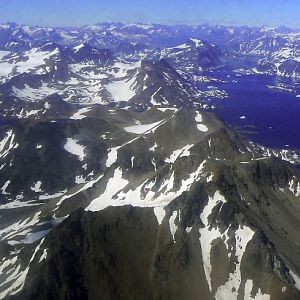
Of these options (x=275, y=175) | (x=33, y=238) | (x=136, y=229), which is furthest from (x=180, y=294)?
(x=275, y=175)

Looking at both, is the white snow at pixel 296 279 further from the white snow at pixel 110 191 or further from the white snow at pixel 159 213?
the white snow at pixel 110 191

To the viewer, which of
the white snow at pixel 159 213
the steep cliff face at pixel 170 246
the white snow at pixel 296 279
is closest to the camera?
the white snow at pixel 296 279

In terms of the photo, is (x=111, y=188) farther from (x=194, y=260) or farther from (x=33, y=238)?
(x=194, y=260)

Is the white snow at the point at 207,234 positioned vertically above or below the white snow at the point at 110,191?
above

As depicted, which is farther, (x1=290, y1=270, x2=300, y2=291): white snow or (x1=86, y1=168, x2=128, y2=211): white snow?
(x1=86, y1=168, x2=128, y2=211): white snow

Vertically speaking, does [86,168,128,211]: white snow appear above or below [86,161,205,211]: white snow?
below

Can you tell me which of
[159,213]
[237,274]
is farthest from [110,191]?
[237,274]

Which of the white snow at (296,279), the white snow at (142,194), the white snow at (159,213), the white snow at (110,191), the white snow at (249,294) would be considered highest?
the white snow at (159,213)

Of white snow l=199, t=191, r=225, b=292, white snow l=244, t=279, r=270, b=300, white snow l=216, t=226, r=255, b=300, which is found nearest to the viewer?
white snow l=244, t=279, r=270, b=300

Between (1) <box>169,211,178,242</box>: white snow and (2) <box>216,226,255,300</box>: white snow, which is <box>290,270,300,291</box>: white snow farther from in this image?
(1) <box>169,211,178,242</box>: white snow

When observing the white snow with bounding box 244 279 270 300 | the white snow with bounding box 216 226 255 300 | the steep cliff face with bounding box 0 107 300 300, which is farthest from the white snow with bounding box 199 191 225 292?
the white snow with bounding box 244 279 270 300

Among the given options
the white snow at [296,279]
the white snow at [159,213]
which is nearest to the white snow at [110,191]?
the white snow at [159,213]
